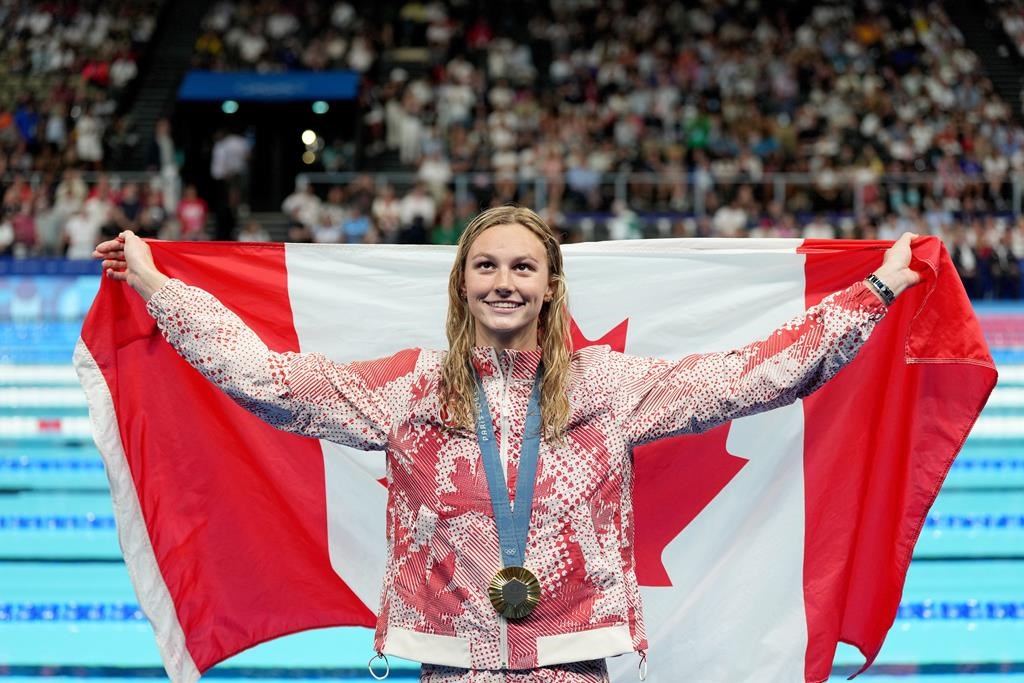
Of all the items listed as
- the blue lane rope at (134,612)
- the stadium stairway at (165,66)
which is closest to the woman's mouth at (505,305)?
the blue lane rope at (134,612)

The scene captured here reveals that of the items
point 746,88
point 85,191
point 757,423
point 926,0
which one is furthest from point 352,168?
point 757,423

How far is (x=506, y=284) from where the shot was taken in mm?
2014

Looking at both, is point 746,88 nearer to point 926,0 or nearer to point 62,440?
point 926,0

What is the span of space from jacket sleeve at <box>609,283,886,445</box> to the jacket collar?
0.48 ft

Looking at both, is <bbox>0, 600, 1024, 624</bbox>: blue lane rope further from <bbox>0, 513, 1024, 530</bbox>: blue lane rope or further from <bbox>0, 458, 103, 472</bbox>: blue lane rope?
<bbox>0, 458, 103, 472</bbox>: blue lane rope

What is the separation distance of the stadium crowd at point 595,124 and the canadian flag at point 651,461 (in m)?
11.6

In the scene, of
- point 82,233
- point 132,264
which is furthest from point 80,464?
point 82,233

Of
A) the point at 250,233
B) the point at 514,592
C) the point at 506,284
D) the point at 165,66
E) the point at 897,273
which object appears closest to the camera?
the point at 514,592

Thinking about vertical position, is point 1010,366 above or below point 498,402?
below

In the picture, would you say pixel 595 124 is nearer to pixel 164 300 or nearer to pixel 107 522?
pixel 107 522

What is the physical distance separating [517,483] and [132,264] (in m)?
0.88

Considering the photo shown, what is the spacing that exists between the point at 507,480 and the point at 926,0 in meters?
21.9

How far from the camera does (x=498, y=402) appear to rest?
2010mm

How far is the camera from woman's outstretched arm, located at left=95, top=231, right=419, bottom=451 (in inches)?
82.4
